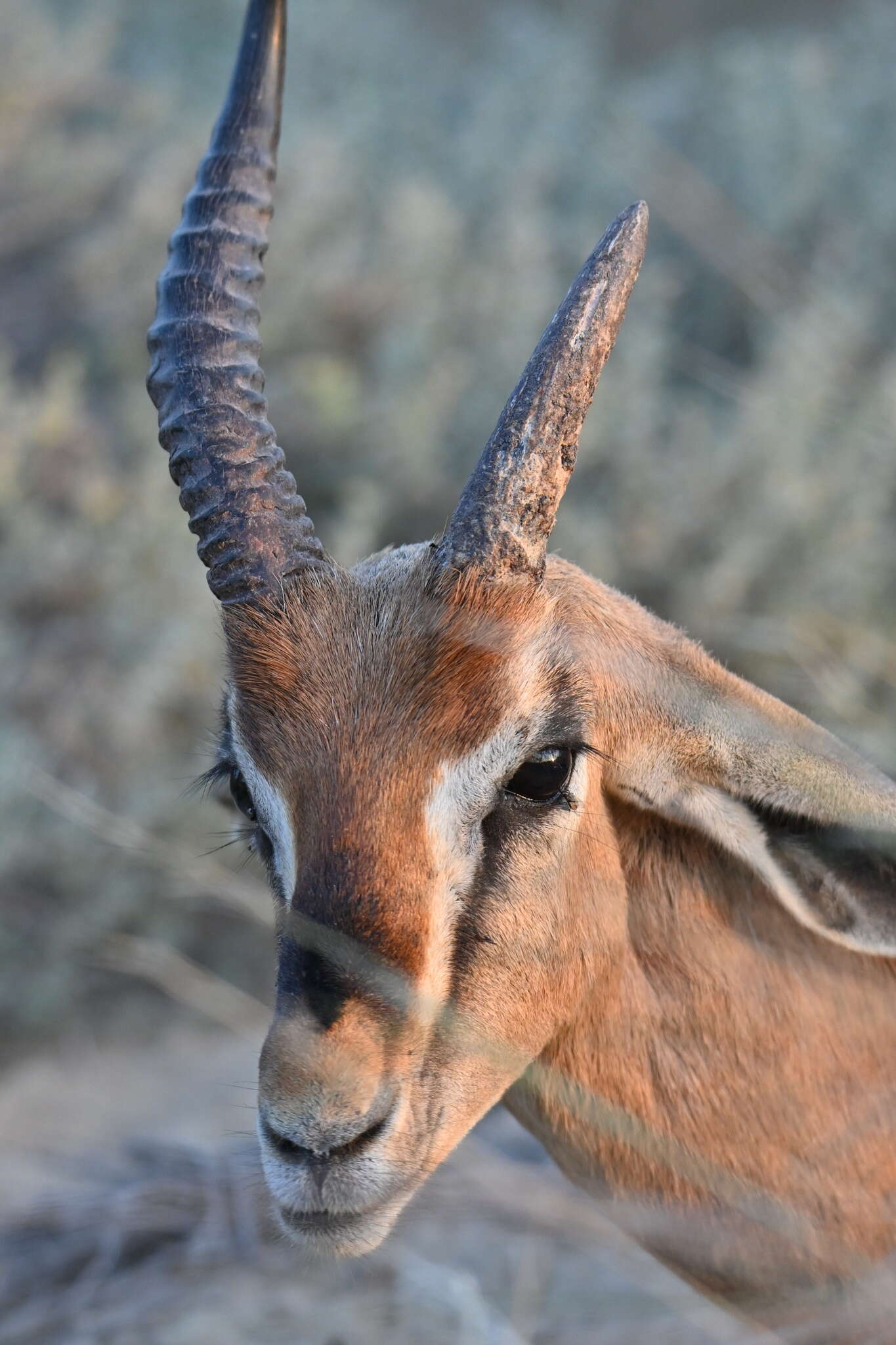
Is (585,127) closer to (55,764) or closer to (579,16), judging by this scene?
(579,16)

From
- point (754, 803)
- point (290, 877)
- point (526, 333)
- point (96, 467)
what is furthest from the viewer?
point (526, 333)

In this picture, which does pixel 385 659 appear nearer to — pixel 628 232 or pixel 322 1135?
pixel 322 1135

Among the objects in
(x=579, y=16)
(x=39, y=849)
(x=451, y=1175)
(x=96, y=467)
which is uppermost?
(x=579, y=16)

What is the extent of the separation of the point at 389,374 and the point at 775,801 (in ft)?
20.9

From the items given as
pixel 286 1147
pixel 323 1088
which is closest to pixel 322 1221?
pixel 286 1147

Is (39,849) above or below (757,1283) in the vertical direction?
above

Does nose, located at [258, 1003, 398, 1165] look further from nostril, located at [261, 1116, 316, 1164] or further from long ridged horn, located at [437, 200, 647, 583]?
long ridged horn, located at [437, 200, 647, 583]

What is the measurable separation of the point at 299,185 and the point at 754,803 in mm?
7738

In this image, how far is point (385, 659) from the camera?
2.52m

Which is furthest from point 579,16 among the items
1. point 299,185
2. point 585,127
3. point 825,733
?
point 825,733

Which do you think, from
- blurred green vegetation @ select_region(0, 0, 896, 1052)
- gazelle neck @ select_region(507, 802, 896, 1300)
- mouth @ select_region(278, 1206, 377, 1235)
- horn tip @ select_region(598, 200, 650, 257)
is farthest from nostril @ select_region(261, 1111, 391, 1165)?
blurred green vegetation @ select_region(0, 0, 896, 1052)

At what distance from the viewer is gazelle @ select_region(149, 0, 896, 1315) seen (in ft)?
7.50

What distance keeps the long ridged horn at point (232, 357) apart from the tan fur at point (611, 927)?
191mm

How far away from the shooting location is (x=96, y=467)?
736 cm
